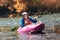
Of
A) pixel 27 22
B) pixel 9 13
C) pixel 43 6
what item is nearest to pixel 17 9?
pixel 9 13

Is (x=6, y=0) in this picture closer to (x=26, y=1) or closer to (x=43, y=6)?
(x=26, y=1)

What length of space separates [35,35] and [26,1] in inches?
759

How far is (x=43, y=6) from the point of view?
3250 centimetres

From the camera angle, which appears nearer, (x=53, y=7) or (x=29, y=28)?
(x=29, y=28)

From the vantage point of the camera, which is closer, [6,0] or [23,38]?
[23,38]

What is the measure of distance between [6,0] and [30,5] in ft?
9.55

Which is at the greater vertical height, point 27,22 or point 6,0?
point 6,0

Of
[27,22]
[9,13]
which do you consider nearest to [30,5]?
[9,13]

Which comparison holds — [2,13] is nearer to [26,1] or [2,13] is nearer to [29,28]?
[26,1]

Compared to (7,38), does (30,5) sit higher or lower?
higher

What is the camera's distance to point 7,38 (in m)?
13.3

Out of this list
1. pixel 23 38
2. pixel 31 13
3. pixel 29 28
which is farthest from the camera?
pixel 31 13

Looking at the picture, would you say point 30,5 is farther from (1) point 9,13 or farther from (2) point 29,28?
(2) point 29,28

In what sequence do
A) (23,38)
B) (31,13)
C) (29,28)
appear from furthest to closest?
(31,13) < (29,28) < (23,38)
